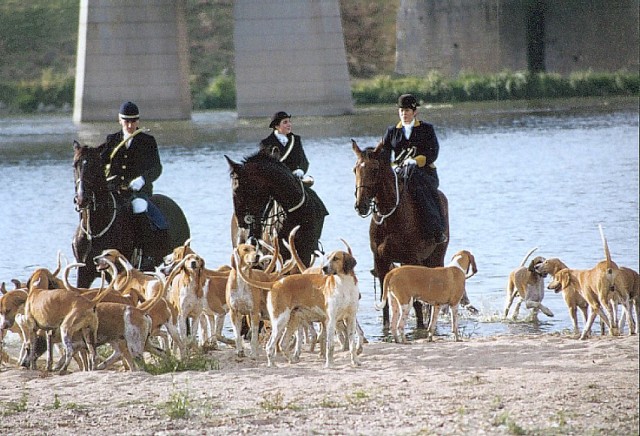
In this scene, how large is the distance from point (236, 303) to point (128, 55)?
47.1 meters

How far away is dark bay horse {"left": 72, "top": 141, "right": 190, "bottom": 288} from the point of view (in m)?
14.8

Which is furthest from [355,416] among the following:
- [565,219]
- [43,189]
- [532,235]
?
[43,189]

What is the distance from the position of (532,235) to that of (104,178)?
1630cm

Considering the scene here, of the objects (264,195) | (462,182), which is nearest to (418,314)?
(264,195)

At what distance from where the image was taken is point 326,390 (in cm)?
1185

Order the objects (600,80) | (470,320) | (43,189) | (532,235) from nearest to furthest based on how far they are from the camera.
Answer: (470,320) < (532,235) < (43,189) < (600,80)

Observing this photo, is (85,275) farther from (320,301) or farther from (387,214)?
(320,301)

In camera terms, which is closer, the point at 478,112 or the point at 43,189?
the point at 43,189

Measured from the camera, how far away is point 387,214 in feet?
52.2

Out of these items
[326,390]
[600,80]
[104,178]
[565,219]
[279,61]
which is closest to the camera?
[326,390]

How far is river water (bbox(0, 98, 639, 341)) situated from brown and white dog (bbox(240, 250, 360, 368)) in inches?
127

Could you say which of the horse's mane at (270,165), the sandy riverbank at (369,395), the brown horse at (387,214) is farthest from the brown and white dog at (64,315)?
the brown horse at (387,214)

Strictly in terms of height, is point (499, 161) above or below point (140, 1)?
below

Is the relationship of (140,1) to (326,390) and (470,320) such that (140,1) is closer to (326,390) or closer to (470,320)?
(470,320)
